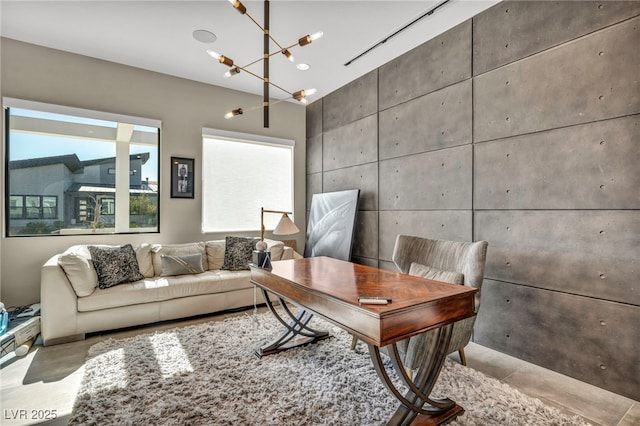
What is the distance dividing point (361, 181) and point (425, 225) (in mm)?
1182

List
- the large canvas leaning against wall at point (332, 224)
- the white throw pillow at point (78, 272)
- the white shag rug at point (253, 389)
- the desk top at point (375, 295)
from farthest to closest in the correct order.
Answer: the large canvas leaning against wall at point (332, 224) < the white throw pillow at point (78, 272) < the white shag rug at point (253, 389) < the desk top at point (375, 295)

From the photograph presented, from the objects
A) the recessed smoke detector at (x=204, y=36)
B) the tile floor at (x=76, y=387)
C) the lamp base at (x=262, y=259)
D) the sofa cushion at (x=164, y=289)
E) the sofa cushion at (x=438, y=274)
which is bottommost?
the tile floor at (x=76, y=387)

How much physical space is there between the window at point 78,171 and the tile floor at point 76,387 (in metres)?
1.59

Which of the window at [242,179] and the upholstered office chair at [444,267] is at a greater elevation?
the window at [242,179]

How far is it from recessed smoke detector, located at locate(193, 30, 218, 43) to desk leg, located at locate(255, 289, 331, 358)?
267 centimetres

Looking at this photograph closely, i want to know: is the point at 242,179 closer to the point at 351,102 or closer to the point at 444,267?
the point at 351,102

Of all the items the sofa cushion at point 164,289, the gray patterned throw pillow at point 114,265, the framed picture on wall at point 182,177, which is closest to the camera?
A: the sofa cushion at point 164,289

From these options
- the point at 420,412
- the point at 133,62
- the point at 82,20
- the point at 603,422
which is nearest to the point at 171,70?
the point at 133,62

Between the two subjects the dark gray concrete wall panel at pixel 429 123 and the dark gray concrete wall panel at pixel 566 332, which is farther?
the dark gray concrete wall panel at pixel 429 123

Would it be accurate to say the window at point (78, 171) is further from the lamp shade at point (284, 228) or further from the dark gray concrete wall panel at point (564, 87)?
the dark gray concrete wall panel at point (564, 87)

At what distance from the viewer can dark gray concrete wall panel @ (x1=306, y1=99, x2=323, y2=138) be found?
202 inches

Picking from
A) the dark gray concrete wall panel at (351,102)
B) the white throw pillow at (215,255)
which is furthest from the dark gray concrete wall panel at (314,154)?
the white throw pillow at (215,255)

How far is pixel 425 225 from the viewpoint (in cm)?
337

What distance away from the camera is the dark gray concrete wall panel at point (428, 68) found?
303 cm
